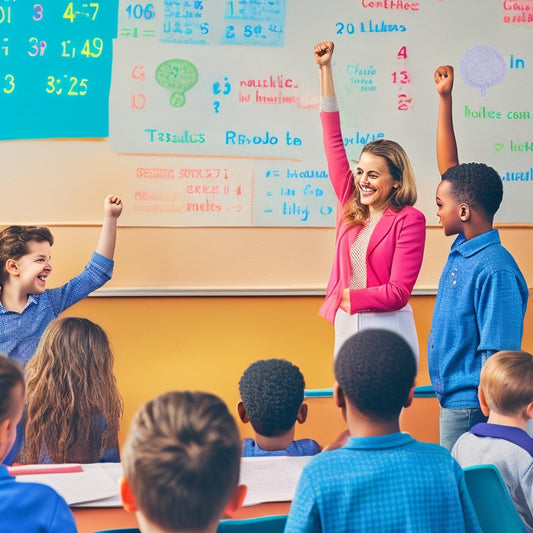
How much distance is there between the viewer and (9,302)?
2.87 metres

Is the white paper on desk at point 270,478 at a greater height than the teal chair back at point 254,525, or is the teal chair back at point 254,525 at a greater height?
the teal chair back at point 254,525

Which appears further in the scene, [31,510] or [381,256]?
[381,256]

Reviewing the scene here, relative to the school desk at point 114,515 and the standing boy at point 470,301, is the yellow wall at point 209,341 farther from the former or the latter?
the school desk at point 114,515

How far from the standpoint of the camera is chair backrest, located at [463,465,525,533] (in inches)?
57.9

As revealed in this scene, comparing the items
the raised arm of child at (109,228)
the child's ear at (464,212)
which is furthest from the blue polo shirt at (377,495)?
the raised arm of child at (109,228)

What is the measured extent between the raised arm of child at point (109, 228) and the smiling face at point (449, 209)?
125cm

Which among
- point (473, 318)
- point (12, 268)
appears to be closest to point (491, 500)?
point (473, 318)

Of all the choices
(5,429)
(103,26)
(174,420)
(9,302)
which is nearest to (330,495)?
(174,420)

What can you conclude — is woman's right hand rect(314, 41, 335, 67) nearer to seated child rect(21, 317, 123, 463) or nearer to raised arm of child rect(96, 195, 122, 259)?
raised arm of child rect(96, 195, 122, 259)

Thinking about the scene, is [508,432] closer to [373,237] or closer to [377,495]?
[377,495]

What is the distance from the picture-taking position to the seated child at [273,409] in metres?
2.05

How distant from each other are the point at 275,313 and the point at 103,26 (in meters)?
1.42

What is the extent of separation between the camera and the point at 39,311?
2.88m

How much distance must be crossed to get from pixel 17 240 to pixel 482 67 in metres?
2.13
